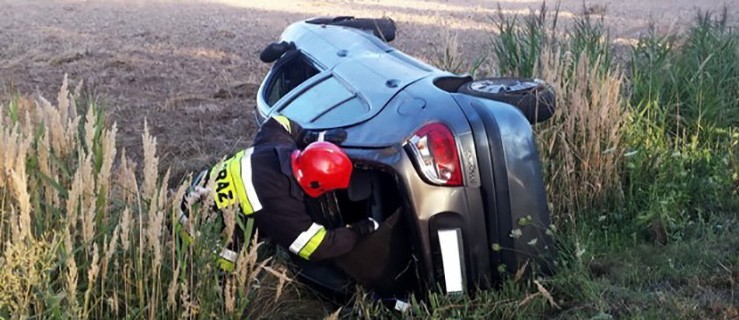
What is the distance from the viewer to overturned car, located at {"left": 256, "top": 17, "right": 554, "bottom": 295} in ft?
12.6

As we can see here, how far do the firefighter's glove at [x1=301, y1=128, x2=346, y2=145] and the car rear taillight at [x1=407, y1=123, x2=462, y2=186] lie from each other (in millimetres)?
495

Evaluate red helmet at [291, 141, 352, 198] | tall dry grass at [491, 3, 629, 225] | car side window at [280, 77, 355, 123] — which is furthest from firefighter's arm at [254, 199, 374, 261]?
tall dry grass at [491, 3, 629, 225]

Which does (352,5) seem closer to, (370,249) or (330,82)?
(330,82)

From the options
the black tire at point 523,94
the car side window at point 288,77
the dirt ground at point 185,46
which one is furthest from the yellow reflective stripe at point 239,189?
the car side window at point 288,77

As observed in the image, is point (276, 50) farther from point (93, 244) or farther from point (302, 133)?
point (93, 244)

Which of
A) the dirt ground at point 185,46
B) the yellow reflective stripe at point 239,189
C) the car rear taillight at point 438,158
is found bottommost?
the dirt ground at point 185,46

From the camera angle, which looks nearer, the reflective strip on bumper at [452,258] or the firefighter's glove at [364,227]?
the reflective strip on bumper at [452,258]

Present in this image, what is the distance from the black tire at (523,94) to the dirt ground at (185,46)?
1744 mm

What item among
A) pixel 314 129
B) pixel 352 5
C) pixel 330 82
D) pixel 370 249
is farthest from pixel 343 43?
pixel 352 5

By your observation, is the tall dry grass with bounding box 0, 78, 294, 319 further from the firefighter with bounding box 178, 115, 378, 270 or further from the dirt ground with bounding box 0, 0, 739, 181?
the dirt ground with bounding box 0, 0, 739, 181

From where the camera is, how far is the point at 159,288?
3307mm

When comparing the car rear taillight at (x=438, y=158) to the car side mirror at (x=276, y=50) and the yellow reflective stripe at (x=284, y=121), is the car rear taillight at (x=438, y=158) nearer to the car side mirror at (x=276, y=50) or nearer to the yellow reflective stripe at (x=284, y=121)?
the yellow reflective stripe at (x=284, y=121)

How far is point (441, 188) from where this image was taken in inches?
151

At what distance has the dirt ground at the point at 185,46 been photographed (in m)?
7.06
